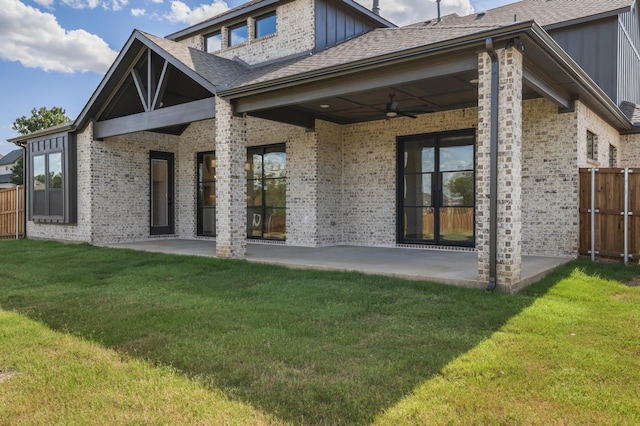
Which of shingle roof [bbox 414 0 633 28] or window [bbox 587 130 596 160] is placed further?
shingle roof [bbox 414 0 633 28]

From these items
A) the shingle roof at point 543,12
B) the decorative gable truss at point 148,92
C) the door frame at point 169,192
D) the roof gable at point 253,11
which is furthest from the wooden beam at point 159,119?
the shingle roof at point 543,12

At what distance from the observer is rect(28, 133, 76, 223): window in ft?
42.7

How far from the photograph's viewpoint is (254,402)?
116 inches

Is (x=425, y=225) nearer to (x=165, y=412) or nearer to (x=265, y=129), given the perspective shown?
(x=265, y=129)

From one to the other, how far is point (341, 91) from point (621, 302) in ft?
17.0

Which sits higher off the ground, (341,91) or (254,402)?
(341,91)

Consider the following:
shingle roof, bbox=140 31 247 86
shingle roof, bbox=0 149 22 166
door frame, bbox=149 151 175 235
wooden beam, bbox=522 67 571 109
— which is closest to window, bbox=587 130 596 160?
wooden beam, bbox=522 67 571 109

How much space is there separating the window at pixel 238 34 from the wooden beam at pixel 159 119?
157 inches

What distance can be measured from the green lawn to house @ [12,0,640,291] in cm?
150

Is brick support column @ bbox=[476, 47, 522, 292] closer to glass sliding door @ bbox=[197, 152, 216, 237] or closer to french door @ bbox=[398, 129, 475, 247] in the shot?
french door @ bbox=[398, 129, 475, 247]

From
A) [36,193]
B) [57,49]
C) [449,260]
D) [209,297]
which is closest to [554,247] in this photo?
[449,260]

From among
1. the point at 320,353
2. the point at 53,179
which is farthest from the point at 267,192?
the point at 320,353

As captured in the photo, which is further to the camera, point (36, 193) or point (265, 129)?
point (36, 193)

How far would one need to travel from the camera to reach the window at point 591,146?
1008 cm
